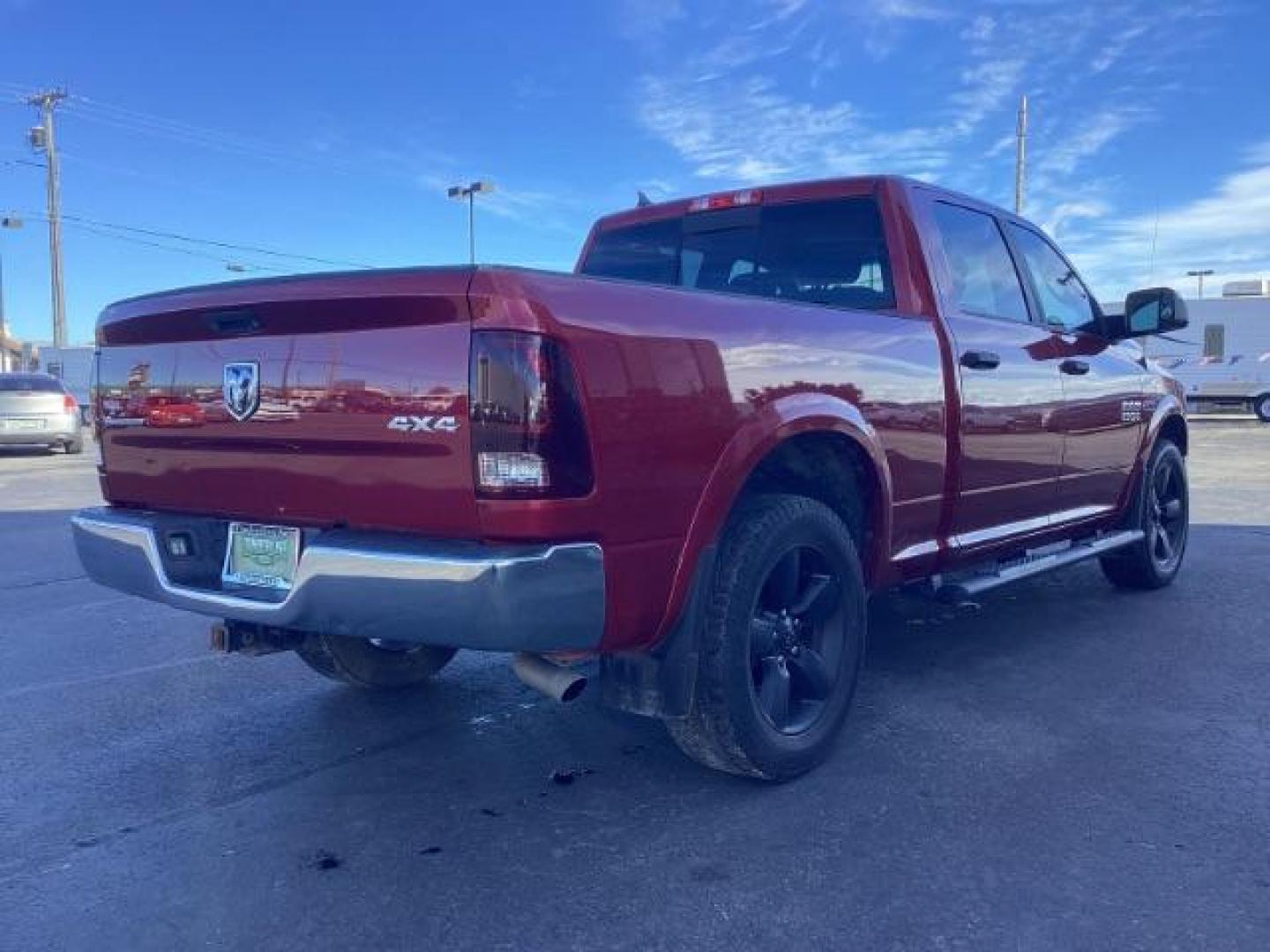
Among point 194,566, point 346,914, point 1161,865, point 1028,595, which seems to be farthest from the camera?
point 1028,595

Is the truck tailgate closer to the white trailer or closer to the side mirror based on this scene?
the side mirror

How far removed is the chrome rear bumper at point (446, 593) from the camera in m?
2.43

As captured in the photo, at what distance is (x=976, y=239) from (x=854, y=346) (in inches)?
58.4

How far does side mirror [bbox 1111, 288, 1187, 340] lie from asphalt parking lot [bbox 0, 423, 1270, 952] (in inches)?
62.5

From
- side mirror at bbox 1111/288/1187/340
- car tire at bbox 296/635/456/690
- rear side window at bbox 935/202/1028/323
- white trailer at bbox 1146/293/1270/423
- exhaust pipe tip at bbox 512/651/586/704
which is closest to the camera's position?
exhaust pipe tip at bbox 512/651/586/704

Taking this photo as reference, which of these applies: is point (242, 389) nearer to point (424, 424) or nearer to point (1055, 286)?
point (424, 424)

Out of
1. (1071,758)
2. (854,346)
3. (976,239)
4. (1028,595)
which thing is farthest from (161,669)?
(1028,595)

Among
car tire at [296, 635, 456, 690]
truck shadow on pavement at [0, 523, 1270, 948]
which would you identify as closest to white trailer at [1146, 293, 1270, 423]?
truck shadow on pavement at [0, 523, 1270, 948]

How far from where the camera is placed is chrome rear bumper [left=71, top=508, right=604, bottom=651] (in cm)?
243

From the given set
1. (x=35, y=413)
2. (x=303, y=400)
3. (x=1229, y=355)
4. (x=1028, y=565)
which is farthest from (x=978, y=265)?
(x=1229, y=355)

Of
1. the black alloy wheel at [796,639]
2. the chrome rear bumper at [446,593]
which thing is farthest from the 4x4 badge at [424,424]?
the black alloy wheel at [796,639]

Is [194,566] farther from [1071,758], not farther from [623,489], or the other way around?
[1071,758]

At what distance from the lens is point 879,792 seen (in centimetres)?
320

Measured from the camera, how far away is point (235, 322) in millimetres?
2957
